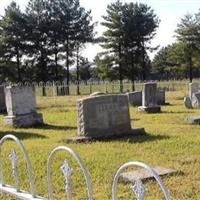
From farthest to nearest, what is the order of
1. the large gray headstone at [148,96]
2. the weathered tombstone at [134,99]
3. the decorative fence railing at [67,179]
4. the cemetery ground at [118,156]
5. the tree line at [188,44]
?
the tree line at [188,44]
the weathered tombstone at [134,99]
the large gray headstone at [148,96]
the cemetery ground at [118,156]
the decorative fence railing at [67,179]

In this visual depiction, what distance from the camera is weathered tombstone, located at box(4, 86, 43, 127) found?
16.5 meters

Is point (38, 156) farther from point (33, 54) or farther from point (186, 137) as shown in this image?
point (33, 54)

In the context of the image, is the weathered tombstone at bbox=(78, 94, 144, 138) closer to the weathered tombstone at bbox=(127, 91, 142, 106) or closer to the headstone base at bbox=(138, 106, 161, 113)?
the headstone base at bbox=(138, 106, 161, 113)

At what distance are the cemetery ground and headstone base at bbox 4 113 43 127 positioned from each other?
0.37 metres

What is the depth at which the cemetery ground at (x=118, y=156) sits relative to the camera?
7094 mm

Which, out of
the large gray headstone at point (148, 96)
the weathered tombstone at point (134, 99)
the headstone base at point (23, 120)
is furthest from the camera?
the weathered tombstone at point (134, 99)

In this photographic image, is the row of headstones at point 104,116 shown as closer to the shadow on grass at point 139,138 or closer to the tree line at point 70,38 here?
the shadow on grass at point 139,138

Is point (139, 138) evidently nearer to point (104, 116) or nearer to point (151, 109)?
point (104, 116)

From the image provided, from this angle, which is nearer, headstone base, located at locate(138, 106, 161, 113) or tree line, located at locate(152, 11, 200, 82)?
headstone base, located at locate(138, 106, 161, 113)

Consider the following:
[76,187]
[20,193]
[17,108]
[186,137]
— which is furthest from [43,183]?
[17,108]

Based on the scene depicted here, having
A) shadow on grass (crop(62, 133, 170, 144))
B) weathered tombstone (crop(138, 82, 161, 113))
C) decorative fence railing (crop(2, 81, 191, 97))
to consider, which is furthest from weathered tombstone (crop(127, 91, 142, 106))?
decorative fence railing (crop(2, 81, 191, 97))

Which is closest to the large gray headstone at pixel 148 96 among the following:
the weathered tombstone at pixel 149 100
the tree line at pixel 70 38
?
the weathered tombstone at pixel 149 100

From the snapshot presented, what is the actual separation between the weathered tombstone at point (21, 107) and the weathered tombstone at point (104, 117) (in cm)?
452

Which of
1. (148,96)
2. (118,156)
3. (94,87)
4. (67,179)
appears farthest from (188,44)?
(67,179)
